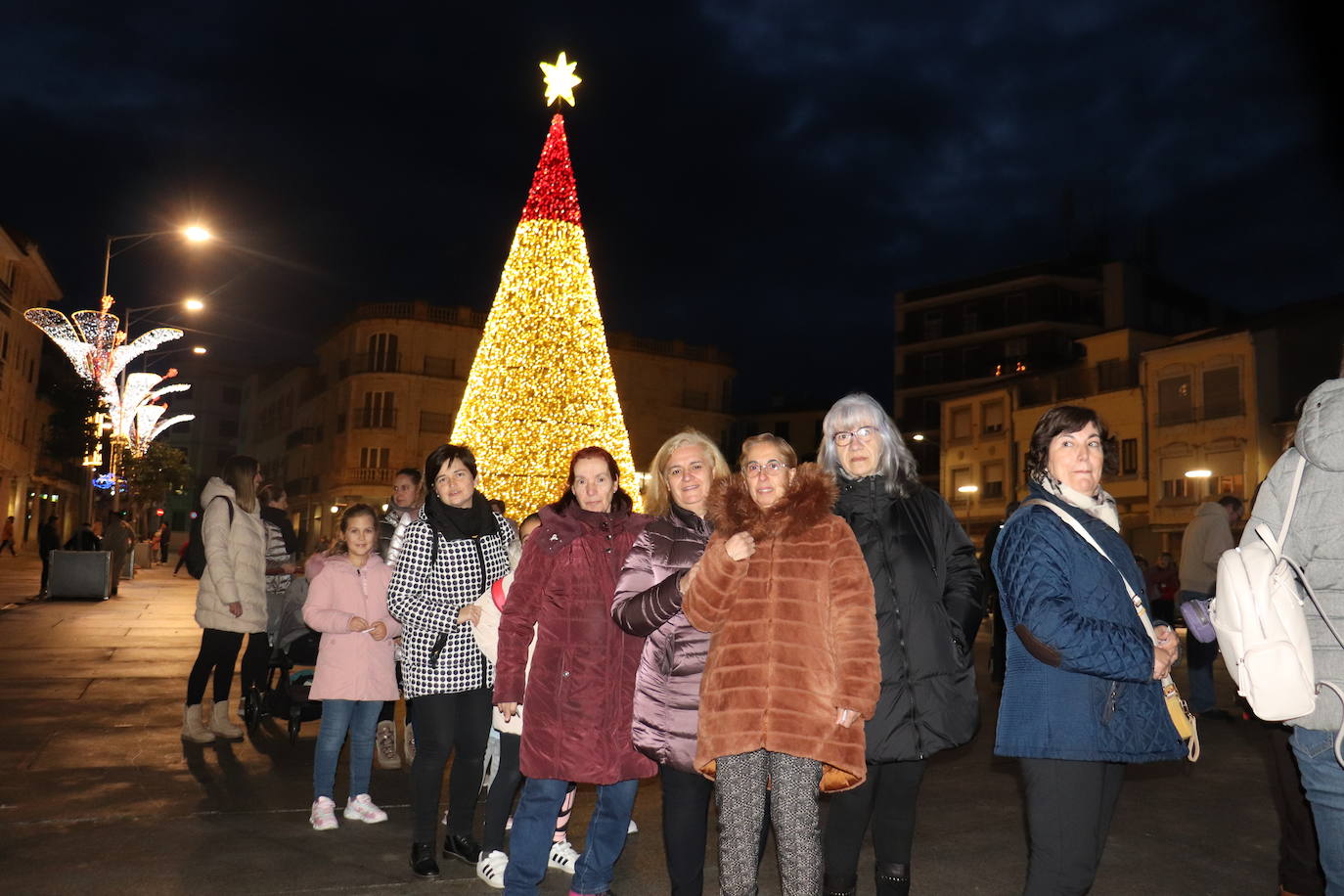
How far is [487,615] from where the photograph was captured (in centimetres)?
508

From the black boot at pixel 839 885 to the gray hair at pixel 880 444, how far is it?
4.64 ft

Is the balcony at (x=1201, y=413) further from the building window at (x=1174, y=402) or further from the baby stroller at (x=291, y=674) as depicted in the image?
the baby stroller at (x=291, y=674)

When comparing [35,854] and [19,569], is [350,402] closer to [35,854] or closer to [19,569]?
[19,569]

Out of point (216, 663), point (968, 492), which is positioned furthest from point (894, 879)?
point (968, 492)

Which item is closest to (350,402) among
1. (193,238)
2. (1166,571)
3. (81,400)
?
(81,400)

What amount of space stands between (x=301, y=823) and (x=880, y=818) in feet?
10.4

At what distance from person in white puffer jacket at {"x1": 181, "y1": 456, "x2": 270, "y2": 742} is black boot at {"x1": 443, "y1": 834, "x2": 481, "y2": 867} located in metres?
3.32

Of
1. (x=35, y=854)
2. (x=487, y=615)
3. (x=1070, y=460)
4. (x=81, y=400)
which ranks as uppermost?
(x=81, y=400)

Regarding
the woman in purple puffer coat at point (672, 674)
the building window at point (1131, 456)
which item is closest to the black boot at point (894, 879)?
the woman in purple puffer coat at point (672, 674)

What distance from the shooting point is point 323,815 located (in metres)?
5.34

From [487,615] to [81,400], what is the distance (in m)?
34.6

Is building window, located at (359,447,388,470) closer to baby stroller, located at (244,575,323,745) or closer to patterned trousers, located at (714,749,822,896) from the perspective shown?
baby stroller, located at (244,575,323,745)

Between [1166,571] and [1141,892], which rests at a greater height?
[1166,571]

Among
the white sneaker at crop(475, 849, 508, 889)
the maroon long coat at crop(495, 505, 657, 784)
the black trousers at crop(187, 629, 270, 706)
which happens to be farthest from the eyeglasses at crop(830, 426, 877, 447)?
the black trousers at crop(187, 629, 270, 706)
